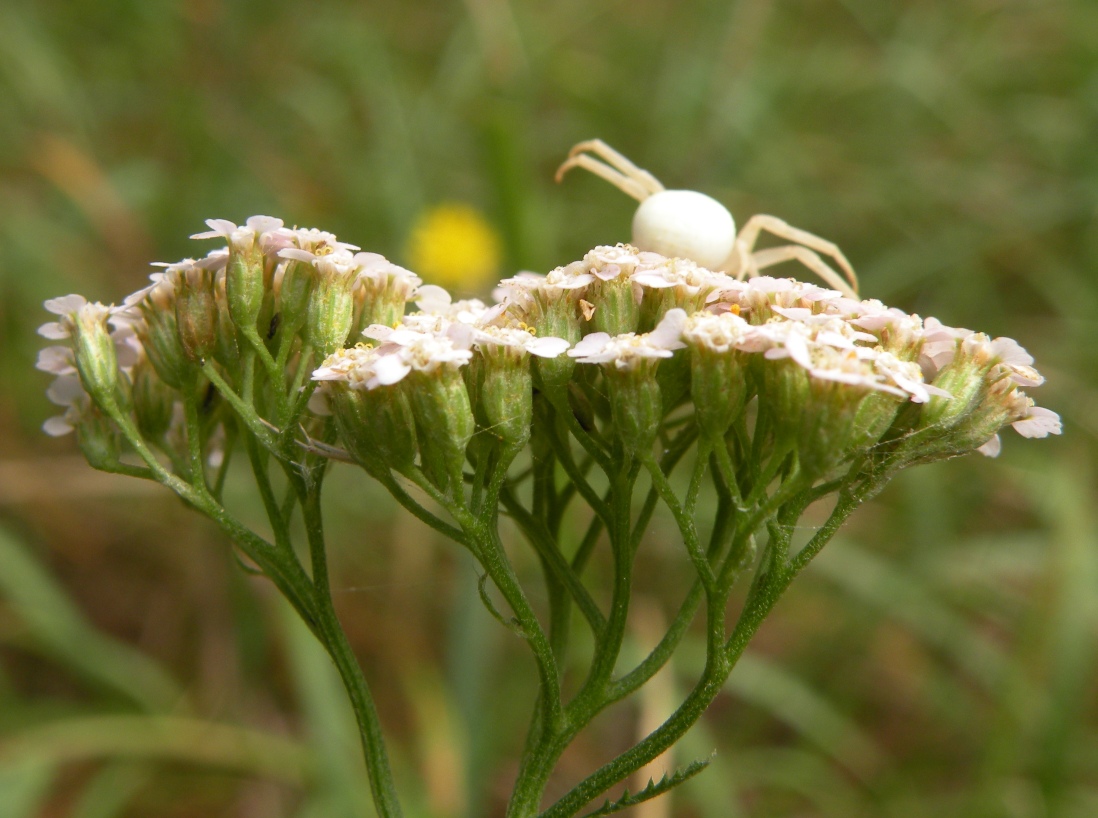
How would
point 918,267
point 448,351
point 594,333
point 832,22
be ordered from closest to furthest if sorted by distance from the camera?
point 448,351, point 594,333, point 918,267, point 832,22

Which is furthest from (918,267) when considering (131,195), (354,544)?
(131,195)

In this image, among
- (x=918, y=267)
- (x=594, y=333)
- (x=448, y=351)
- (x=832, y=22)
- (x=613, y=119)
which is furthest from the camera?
(x=832, y=22)

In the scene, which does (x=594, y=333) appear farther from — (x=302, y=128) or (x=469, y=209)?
(x=302, y=128)

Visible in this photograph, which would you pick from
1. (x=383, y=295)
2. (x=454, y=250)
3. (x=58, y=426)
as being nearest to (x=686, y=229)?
(x=383, y=295)

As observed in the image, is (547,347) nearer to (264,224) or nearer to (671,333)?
(671,333)

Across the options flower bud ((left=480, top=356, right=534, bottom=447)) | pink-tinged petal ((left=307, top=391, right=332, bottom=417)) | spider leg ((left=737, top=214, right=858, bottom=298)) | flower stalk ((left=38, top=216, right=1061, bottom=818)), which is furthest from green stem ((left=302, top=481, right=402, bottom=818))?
spider leg ((left=737, top=214, right=858, bottom=298))
